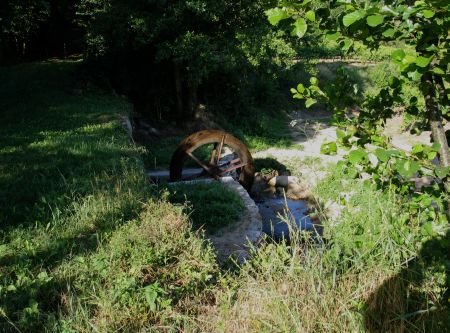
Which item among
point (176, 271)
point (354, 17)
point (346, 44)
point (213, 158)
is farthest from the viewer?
point (213, 158)

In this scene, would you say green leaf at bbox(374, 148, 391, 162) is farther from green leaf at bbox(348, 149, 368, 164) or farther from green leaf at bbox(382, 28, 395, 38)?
green leaf at bbox(382, 28, 395, 38)

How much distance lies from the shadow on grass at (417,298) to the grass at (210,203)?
4178mm

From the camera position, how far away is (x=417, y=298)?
257 cm

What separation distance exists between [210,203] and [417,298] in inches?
200

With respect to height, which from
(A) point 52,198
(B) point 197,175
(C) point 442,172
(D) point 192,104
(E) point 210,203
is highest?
(C) point 442,172

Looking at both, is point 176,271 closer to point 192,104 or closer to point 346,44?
point 346,44

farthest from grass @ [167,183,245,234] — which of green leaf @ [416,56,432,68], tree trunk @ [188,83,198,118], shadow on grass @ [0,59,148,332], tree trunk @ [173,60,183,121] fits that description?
tree trunk @ [188,83,198,118]

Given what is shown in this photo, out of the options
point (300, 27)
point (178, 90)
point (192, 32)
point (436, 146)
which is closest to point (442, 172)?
point (436, 146)

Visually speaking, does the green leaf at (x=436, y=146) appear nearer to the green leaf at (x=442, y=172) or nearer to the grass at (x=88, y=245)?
the green leaf at (x=442, y=172)

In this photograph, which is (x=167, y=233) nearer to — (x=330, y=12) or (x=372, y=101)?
(x=372, y=101)

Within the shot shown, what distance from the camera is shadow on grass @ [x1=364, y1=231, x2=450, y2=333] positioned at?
2.31 meters

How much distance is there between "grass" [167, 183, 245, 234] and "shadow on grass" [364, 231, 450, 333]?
4.18 meters

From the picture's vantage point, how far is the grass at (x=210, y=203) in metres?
6.86

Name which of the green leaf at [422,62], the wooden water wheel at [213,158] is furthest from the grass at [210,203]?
the green leaf at [422,62]
